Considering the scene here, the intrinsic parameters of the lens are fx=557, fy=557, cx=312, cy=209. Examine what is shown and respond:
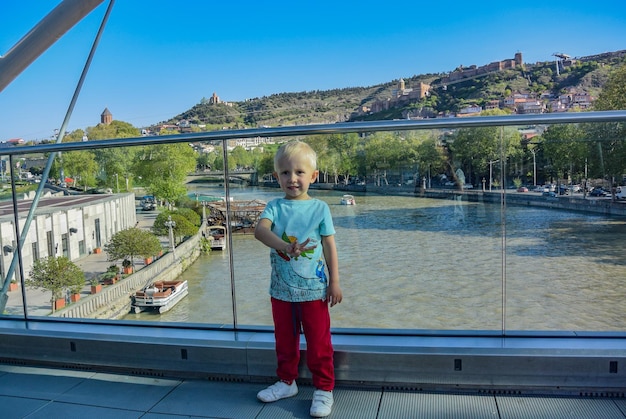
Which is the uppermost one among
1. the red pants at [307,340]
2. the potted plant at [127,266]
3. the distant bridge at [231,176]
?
the distant bridge at [231,176]

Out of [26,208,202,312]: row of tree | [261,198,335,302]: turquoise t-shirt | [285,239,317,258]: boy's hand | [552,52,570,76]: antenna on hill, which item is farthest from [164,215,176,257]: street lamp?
[552,52,570,76]: antenna on hill

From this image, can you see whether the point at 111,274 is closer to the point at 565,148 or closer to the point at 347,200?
the point at 347,200

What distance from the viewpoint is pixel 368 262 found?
2623 millimetres

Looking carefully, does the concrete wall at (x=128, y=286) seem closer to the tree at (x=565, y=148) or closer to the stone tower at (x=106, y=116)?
the tree at (x=565, y=148)

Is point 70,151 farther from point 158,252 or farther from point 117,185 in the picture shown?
point 158,252

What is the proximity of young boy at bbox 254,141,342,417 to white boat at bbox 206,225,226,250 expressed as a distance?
537 mm

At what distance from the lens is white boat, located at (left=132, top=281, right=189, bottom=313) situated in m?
2.84

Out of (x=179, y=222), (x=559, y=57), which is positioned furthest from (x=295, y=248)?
(x=559, y=57)

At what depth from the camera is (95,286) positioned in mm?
3006

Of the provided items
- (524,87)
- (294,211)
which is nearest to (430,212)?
(294,211)

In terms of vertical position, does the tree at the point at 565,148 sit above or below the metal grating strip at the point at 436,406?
above

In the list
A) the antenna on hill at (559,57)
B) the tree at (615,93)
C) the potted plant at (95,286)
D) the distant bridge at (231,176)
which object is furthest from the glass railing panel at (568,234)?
the antenna on hill at (559,57)

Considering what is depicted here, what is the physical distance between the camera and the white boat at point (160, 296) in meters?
2.84

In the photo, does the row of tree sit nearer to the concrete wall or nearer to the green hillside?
the concrete wall
